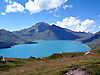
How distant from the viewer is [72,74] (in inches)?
554

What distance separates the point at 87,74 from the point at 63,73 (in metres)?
4.04

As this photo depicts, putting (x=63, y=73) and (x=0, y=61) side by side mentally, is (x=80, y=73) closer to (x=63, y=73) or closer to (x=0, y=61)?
(x=63, y=73)

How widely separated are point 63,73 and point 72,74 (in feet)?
6.13

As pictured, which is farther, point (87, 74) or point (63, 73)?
point (63, 73)

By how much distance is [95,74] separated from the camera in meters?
13.5

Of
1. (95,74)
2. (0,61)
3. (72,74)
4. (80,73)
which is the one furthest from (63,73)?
(0,61)

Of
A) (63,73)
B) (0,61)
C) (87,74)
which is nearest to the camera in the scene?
(87,74)

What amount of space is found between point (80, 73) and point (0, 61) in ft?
117

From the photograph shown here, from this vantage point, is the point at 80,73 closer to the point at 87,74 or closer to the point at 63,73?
the point at 87,74

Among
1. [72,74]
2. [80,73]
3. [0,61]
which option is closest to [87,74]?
[80,73]

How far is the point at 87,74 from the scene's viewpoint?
13469mm

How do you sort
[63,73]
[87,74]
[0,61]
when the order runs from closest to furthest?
[87,74], [63,73], [0,61]

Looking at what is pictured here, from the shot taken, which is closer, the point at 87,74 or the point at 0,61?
the point at 87,74

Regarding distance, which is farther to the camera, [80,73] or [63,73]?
[63,73]
